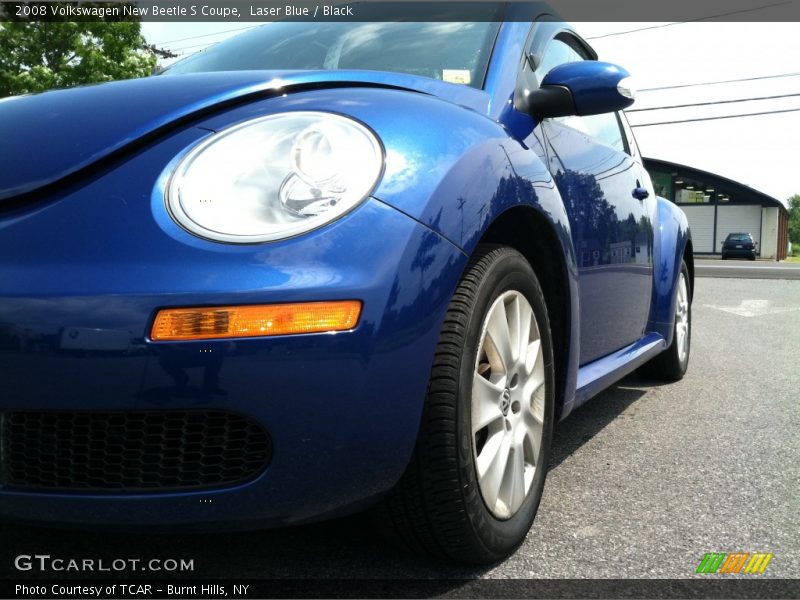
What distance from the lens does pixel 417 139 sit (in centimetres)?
170

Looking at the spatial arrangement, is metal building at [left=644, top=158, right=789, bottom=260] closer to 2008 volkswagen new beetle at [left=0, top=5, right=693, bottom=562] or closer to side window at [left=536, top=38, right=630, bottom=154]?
side window at [left=536, top=38, right=630, bottom=154]

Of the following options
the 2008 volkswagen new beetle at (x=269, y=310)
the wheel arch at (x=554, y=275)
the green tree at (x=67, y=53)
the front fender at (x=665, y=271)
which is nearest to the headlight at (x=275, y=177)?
the 2008 volkswagen new beetle at (x=269, y=310)

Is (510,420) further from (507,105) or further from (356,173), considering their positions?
(507,105)

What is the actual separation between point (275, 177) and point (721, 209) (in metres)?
53.3

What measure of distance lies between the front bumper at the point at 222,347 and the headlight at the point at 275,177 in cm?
4

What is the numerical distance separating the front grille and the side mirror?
139 centimetres

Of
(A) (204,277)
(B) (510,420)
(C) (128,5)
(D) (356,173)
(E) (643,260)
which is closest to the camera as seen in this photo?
(A) (204,277)

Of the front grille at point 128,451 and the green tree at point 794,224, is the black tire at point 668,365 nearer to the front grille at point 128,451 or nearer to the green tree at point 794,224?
the front grille at point 128,451

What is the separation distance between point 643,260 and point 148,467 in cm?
235

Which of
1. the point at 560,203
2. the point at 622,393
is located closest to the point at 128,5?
the point at 622,393

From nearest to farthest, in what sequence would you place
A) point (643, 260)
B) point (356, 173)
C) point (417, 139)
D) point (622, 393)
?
point (356, 173)
point (417, 139)
point (643, 260)
point (622, 393)

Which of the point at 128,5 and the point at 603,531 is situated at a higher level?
the point at 128,5

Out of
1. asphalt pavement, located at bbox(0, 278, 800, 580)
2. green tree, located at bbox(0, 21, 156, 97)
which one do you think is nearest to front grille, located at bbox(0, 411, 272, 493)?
asphalt pavement, located at bbox(0, 278, 800, 580)

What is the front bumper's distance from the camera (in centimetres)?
139
